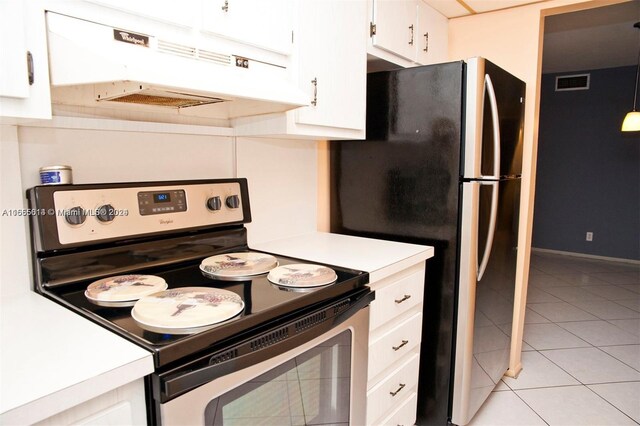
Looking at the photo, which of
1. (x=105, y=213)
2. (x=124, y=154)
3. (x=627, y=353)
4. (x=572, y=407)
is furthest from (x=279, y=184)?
(x=627, y=353)

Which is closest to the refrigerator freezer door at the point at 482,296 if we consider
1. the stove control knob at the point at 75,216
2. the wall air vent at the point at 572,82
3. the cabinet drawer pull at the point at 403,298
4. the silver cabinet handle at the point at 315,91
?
the cabinet drawer pull at the point at 403,298

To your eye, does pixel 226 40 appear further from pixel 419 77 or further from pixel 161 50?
pixel 419 77

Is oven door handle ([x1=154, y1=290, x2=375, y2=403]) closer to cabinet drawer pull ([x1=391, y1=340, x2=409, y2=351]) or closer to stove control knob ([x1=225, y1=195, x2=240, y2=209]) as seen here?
cabinet drawer pull ([x1=391, y1=340, x2=409, y2=351])


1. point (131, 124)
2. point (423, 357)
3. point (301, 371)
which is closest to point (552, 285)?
point (423, 357)

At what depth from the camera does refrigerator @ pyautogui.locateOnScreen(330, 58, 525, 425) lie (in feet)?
5.70

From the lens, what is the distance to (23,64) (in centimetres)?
85

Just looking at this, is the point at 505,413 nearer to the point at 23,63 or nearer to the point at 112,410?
the point at 112,410

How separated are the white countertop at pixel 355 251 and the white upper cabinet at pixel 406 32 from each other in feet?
2.83

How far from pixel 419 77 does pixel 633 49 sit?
13.2 feet

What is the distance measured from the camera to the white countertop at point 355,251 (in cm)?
148

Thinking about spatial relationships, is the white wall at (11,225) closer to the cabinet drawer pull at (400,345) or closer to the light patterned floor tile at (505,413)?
the cabinet drawer pull at (400,345)

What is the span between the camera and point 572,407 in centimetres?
217

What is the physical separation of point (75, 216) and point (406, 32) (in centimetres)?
168

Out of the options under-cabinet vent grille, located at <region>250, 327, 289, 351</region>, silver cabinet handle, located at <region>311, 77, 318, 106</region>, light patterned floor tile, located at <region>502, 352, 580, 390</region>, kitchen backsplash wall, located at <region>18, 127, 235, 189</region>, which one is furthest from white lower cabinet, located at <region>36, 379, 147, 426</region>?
light patterned floor tile, located at <region>502, 352, 580, 390</region>
